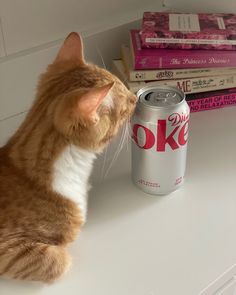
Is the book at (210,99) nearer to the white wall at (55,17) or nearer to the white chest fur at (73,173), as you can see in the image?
the white wall at (55,17)

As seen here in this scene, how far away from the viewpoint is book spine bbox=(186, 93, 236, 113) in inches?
45.4

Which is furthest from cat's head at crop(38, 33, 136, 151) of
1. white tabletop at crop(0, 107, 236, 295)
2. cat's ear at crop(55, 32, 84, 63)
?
white tabletop at crop(0, 107, 236, 295)

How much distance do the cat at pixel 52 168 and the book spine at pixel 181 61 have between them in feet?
0.82

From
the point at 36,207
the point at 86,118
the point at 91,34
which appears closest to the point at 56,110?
the point at 86,118

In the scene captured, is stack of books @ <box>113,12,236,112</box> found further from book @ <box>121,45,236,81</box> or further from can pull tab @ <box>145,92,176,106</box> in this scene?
can pull tab @ <box>145,92,176,106</box>

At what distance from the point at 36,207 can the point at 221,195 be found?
0.34 meters

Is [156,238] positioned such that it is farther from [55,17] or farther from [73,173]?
[55,17]

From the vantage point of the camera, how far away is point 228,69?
1.13 m

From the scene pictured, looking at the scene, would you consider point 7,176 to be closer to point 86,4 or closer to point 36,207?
point 36,207

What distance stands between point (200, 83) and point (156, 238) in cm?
41

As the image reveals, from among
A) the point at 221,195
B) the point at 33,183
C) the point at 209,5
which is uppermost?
the point at 209,5

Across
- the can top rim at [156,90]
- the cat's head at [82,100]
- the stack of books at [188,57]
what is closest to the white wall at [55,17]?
the stack of books at [188,57]

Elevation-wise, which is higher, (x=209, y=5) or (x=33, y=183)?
(x=209, y=5)

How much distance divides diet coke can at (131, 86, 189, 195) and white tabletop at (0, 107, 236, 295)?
0.13 feet
